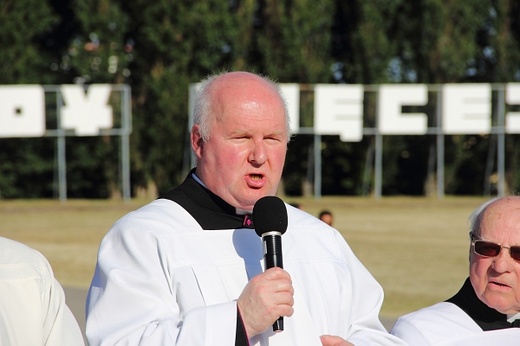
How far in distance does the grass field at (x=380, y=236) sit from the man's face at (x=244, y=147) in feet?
30.2

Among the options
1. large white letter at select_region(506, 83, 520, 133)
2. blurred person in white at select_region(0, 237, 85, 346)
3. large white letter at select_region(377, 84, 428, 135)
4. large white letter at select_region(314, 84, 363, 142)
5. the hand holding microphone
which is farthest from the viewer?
large white letter at select_region(506, 83, 520, 133)

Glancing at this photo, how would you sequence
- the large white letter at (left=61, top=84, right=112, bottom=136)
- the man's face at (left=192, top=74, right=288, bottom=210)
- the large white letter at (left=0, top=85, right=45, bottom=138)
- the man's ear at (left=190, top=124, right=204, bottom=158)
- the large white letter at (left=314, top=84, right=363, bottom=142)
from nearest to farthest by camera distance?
the man's face at (left=192, top=74, right=288, bottom=210) → the man's ear at (left=190, top=124, right=204, bottom=158) → the large white letter at (left=0, top=85, right=45, bottom=138) → the large white letter at (left=61, top=84, right=112, bottom=136) → the large white letter at (left=314, top=84, right=363, bottom=142)

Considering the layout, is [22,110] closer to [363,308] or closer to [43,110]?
[43,110]

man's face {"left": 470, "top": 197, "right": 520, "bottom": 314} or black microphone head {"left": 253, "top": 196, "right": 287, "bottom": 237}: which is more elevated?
black microphone head {"left": 253, "top": 196, "right": 287, "bottom": 237}

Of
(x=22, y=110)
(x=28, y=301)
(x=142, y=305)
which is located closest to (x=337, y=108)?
(x=22, y=110)

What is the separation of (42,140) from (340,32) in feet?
40.4

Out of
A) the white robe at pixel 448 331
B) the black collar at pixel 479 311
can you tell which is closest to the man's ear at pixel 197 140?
the white robe at pixel 448 331

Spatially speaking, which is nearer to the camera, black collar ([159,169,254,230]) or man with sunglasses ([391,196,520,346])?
black collar ([159,169,254,230])

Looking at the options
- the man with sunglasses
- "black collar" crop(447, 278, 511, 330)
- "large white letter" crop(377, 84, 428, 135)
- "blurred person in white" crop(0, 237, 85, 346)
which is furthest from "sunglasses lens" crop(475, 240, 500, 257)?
"large white letter" crop(377, 84, 428, 135)

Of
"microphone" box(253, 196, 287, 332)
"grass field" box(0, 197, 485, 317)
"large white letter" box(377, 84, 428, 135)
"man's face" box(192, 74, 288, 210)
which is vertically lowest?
"grass field" box(0, 197, 485, 317)

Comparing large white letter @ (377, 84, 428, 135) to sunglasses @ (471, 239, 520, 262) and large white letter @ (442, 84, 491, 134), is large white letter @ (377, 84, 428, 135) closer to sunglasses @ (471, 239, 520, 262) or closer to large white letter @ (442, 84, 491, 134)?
large white letter @ (442, 84, 491, 134)

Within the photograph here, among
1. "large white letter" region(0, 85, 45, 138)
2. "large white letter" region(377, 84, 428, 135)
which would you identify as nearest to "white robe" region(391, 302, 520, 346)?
"large white letter" region(0, 85, 45, 138)

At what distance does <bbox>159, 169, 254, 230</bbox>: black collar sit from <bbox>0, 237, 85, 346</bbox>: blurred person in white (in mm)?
1034

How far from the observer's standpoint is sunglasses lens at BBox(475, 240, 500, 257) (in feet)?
12.8
